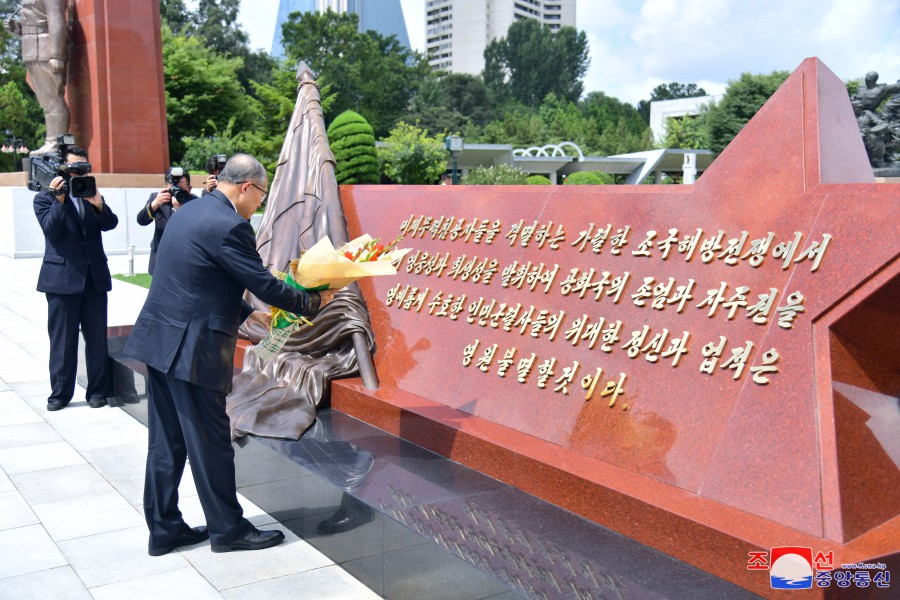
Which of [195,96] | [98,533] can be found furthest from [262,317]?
[195,96]

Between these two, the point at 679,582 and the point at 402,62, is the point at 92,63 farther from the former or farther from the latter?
the point at 402,62

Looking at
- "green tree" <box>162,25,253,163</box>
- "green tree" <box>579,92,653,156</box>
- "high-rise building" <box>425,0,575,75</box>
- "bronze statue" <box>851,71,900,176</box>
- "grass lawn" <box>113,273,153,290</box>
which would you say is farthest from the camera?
"high-rise building" <box>425,0,575,75</box>

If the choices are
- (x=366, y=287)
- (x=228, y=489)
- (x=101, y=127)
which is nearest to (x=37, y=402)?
(x=366, y=287)

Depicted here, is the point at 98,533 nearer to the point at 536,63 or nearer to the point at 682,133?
the point at 682,133

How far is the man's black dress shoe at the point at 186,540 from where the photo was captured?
3.21 meters

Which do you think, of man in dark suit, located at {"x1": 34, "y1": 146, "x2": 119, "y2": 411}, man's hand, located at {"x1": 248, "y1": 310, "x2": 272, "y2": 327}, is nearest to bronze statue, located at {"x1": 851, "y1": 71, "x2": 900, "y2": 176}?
man's hand, located at {"x1": 248, "y1": 310, "x2": 272, "y2": 327}

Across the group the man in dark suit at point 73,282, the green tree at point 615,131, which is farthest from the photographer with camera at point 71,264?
the green tree at point 615,131

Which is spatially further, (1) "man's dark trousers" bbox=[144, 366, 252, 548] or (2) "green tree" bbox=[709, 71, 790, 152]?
(2) "green tree" bbox=[709, 71, 790, 152]

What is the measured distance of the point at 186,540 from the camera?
3266 millimetres

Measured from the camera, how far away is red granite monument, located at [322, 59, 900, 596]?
2.46m

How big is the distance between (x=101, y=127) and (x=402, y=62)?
28478mm

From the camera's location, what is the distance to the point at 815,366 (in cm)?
255

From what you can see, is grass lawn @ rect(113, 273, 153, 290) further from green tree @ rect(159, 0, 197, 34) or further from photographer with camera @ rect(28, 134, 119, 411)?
green tree @ rect(159, 0, 197, 34)

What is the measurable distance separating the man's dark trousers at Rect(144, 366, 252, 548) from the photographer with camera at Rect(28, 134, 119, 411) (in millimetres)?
2167
